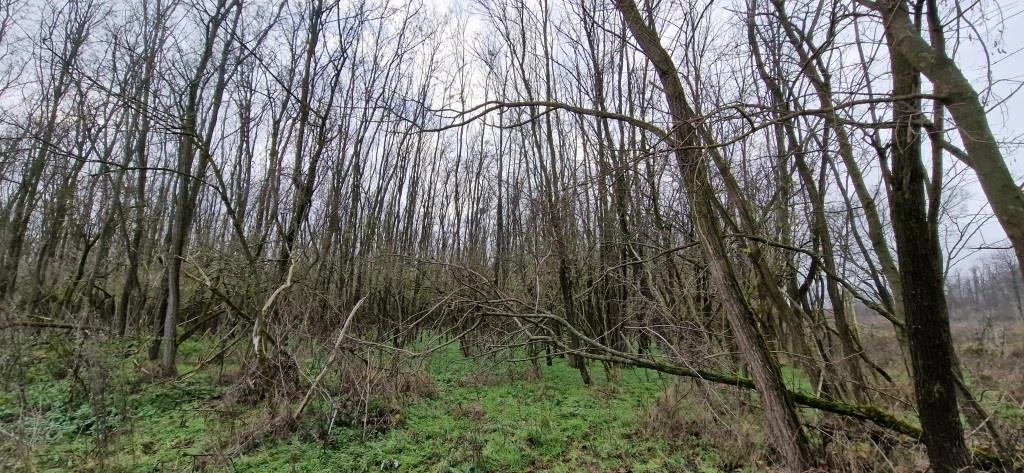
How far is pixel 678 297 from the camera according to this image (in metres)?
5.95

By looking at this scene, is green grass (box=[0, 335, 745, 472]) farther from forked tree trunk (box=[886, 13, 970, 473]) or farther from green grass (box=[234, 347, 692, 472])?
forked tree trunk (box=[886, 13, 970, 473])

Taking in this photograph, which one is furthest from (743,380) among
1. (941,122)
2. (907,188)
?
(941,122)

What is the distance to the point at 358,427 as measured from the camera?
4.95 metres

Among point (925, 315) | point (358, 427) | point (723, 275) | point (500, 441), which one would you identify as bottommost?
point (500, 441)

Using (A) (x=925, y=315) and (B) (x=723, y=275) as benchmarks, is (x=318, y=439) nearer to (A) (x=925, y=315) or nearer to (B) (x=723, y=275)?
(B) (x=723, y=275)

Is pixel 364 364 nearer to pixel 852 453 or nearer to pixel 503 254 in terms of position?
pixel 852 453

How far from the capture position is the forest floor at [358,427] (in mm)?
3986

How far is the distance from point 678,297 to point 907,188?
345 cm

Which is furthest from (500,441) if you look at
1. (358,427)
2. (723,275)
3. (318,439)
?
(723,275)

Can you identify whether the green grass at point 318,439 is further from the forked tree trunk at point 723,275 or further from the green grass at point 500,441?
the forked tree trunk at point 723,275

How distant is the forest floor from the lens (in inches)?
157

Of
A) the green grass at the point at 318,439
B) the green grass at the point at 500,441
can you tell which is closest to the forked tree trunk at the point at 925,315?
the green grass at the point at 318,439

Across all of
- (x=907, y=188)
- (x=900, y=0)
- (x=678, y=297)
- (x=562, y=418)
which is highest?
(x=900, y=0)

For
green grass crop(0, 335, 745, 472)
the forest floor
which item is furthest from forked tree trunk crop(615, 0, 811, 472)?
green grass crop(0, 335, 745, 472)
